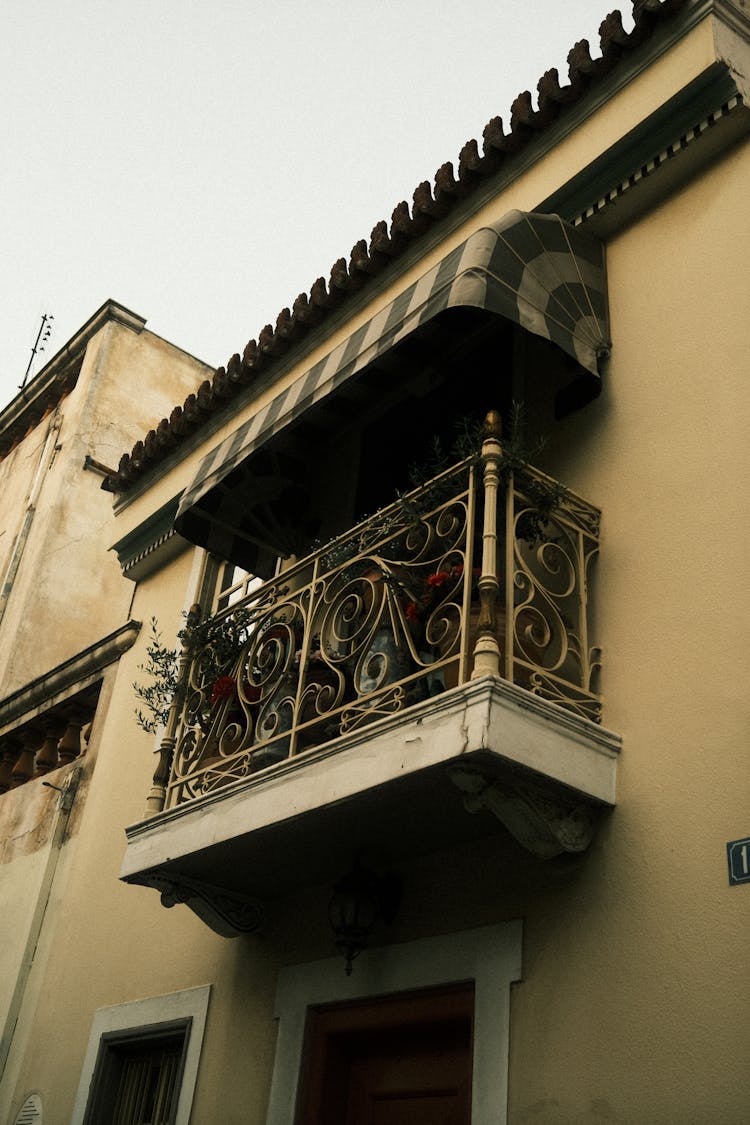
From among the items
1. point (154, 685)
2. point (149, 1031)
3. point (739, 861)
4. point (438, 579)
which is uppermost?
point (154, 685)

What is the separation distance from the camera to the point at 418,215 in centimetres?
736

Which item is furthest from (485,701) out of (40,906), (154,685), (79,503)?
(79,503)

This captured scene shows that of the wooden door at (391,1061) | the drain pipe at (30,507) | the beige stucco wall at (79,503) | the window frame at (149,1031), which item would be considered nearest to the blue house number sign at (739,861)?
the wooden door at (391,1061)

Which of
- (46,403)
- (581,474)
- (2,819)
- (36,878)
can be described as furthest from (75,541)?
(581,474)

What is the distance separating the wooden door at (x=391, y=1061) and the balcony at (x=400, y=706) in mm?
713

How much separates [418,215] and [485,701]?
4.05 metres

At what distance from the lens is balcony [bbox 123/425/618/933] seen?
4590mm

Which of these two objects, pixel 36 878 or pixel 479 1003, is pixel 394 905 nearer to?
pixel 479 1003

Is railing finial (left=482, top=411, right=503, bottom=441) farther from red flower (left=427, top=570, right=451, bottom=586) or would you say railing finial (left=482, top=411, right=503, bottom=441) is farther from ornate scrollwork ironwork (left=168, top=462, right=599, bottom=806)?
red flower (left=427, top=570, right=451, bottom=586)

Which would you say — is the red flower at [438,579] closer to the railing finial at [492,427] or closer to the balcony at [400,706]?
the balcony at [400,706]

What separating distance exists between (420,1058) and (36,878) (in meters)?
4.45

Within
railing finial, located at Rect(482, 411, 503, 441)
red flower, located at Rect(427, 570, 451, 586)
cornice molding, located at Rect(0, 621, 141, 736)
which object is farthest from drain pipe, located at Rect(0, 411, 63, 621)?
railing finial, located at Rect(482, 411, 503, 441)

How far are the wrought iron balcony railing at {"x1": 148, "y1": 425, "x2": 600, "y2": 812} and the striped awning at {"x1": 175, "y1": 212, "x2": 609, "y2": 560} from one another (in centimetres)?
81

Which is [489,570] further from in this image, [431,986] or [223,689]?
[223,689]
